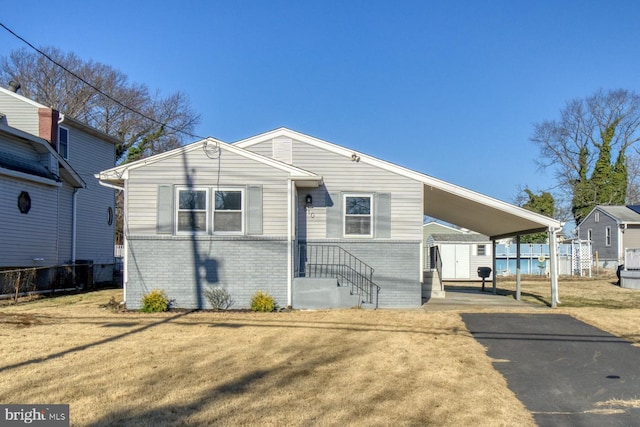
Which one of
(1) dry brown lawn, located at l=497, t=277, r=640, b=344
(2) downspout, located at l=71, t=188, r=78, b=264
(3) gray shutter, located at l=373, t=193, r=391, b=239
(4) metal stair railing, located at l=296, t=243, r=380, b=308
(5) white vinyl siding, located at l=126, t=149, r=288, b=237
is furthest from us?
(2) downspout, located at l=71, t=188, r=78, b=264

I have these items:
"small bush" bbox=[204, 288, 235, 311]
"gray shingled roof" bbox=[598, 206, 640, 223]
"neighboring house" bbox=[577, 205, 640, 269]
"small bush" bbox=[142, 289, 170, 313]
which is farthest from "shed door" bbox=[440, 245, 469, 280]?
"small bush" bbox=[142, 289, 170, 313]

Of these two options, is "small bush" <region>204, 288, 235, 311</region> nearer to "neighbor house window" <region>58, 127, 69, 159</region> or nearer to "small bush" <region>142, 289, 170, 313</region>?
"small bush" <region>142, 289, 170, 313</region>

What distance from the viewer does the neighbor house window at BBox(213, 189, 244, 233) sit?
14219 millimetres

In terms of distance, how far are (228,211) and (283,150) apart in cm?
248

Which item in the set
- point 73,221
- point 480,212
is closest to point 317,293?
point 480,212

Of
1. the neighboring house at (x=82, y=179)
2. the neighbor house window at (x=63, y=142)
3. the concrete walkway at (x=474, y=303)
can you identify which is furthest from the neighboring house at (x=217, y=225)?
the neighbor house window at (x=63, y=142)

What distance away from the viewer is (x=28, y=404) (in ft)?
19.6

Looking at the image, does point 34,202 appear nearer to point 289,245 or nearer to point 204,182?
point 204,182

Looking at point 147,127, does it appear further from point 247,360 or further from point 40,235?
point 247,360

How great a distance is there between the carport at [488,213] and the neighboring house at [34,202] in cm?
1240

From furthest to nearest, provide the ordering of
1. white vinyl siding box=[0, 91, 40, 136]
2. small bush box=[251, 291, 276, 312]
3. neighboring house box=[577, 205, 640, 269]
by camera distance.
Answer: neighboring house box=[577, 205, 640, 269] < white vinyl siding box=[0, 91, 40, 136] < small bush box=[251, 291, 276, 312]

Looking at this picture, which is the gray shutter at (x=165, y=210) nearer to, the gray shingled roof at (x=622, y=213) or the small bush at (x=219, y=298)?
the small bush at (x=219, y=298)

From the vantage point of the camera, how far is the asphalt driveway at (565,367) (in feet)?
20.4

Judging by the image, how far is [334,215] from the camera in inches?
602
